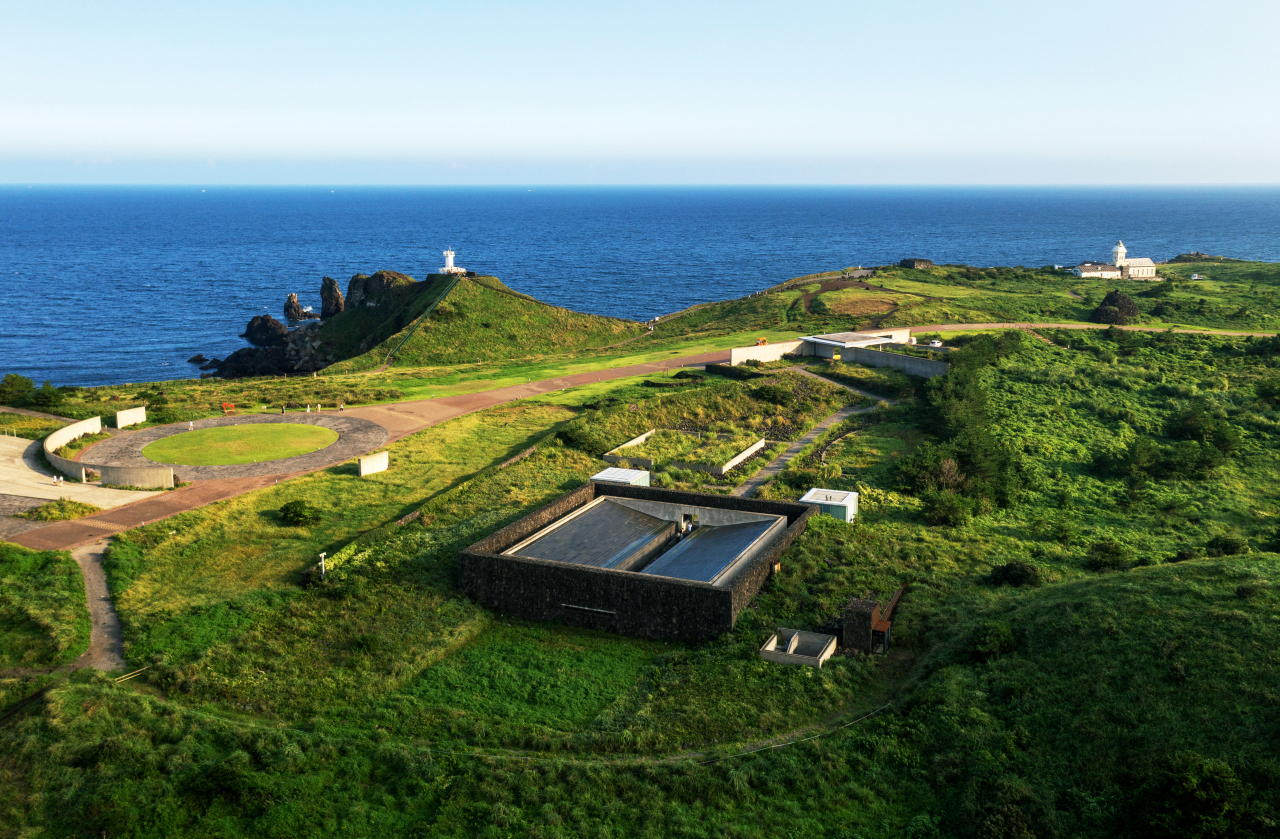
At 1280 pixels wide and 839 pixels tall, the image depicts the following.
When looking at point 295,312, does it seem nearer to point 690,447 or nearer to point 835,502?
point 690,447

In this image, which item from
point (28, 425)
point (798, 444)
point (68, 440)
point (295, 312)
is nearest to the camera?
point (68, 440)

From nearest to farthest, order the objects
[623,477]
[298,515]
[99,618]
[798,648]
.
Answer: [798,648]
[99,618]
[298,515]
[623,477]

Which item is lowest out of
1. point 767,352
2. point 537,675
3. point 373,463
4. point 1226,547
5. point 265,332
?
point 537,675

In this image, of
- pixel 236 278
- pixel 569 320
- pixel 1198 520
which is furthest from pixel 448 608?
pixel 236 278

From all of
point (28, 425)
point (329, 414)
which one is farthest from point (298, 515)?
point (28, 425)

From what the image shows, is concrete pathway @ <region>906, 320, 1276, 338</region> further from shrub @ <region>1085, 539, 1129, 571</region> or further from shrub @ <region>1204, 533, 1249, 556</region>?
shrub @ <region>1085, 539, 1129, 571</region>

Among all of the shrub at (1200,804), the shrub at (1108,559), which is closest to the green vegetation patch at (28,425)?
the shrub at (1108,559)
